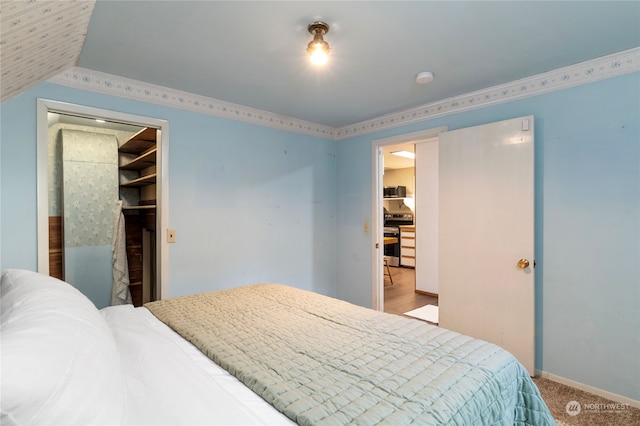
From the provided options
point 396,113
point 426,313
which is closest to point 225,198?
point 396,113

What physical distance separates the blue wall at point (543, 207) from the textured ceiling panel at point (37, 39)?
27cm

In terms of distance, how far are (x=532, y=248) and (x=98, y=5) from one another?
3.18 meters

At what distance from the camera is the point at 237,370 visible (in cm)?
123

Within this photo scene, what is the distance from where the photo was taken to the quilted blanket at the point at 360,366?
1027 mm

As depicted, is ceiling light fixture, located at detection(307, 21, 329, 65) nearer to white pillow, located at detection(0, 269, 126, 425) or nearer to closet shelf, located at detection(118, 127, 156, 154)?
white pillow, located at detection(0, 269, 126, 425)

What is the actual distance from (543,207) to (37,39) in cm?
339

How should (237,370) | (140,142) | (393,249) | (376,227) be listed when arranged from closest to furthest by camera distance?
(237,370) < (140,142) < (376,227) < (393,249)

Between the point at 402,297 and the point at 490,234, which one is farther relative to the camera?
the point at 402,297

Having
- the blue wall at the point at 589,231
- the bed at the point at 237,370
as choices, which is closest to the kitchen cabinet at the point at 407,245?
the blue wall at the point at 589,231

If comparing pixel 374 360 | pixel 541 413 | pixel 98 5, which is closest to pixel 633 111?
pixel 541 413

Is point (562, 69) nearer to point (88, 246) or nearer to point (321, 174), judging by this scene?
point (321, 174)

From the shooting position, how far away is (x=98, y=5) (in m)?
1.63

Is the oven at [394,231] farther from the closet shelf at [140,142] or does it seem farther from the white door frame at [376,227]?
the closet shelf at [140,142]

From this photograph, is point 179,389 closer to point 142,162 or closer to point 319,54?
point 319,54
